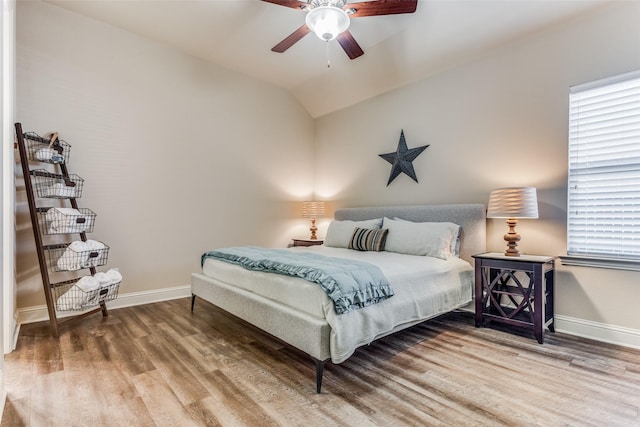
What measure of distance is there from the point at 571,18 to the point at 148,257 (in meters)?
4.96

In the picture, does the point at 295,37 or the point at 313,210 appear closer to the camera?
the point at 295,37

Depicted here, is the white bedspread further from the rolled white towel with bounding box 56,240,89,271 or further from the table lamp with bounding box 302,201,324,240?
the table lamp with bounding box 302,201,324,240

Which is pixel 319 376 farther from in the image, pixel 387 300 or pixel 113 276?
pixel 113 276

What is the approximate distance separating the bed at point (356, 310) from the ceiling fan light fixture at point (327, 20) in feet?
6.00

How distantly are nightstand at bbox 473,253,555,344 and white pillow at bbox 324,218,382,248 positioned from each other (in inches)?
52.6

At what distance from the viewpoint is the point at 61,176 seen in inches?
123

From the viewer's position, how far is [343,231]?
411 centimetres

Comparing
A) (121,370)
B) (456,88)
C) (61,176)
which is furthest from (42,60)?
(456,88)

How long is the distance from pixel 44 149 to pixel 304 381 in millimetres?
3090

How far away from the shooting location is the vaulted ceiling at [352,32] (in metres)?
3.02

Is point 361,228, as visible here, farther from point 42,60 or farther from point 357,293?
point 42,60

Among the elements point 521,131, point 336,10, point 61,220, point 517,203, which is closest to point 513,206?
point 517,203

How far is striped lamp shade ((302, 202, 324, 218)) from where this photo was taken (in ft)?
16.5

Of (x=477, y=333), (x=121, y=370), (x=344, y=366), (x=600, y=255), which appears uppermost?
(x=600, y=255)
